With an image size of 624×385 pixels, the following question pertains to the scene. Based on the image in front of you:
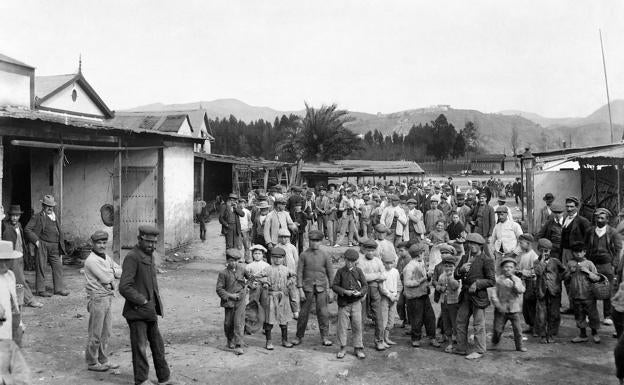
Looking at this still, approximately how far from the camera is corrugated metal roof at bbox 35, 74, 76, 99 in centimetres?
2607

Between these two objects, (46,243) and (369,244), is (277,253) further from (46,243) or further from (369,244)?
(46,243)

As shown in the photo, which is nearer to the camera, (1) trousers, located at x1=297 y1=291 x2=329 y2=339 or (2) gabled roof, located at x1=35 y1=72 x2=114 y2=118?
(1) trousers, located at x1=297 y1=291 x2=329 y2=339

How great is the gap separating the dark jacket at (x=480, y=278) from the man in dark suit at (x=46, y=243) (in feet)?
25.4

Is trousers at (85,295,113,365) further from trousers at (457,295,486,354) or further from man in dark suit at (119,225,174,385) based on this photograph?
trousers at (457,295,486,354)

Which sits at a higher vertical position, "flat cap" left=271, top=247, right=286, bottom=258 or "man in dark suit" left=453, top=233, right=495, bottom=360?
"flat cap" left=271, top=247, right=286, bottom=258

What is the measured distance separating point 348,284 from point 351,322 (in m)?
0.53

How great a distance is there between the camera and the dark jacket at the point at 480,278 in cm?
746

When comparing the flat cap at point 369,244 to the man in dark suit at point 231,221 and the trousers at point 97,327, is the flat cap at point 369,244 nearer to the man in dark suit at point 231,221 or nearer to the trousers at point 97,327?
the trousers at point 97,327

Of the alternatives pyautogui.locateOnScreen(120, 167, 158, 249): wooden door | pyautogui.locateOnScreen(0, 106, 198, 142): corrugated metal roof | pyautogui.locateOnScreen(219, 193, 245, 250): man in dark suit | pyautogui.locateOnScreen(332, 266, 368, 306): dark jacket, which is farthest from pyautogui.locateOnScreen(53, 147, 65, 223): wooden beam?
pyautogui.locateOnScreen(332, 266, 368, 306): dark jacket

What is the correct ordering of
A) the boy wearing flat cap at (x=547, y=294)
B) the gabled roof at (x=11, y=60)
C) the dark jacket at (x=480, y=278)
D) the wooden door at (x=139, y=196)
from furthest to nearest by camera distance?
the gabled roof at (x=11, y=60)
the wooden door at (x=139, y=196)
the boy wearing flat cap at (x=547, y=294)
the dark jacket at (x=480, y=278)

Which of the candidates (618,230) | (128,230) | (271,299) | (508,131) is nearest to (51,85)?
(128,230)

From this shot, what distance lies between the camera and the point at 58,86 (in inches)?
1059

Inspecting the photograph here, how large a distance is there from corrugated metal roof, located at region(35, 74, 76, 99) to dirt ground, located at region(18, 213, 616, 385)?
1954 centimetres

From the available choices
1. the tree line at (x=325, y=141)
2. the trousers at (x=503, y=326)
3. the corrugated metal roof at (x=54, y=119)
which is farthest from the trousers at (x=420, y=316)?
the tree line at (x=325, y=141)
